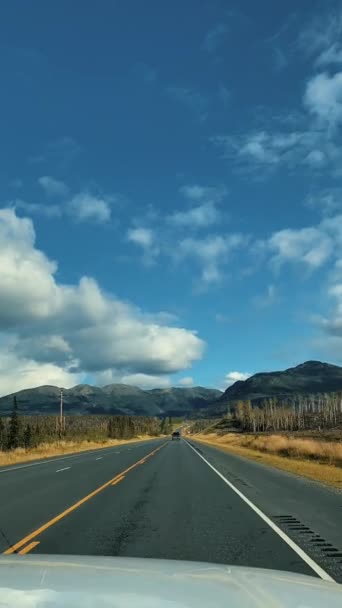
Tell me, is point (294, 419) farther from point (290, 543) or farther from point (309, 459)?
point (290, 543)

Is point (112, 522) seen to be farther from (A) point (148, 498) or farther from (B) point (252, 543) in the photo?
(A) point (148, 498)

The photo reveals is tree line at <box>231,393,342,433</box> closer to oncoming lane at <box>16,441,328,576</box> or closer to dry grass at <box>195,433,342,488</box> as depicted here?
dry grass at <box>195,433,342,488</box>

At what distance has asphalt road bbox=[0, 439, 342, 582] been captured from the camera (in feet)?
25.7

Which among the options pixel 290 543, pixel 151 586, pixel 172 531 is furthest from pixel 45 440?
pixel 151 586

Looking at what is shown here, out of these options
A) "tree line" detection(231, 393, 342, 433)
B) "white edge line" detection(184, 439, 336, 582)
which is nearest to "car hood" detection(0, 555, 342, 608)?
"white edge line" detection(184, 439, 336, 582)

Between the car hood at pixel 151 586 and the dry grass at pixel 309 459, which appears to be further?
the dry grass at pixel 309 459

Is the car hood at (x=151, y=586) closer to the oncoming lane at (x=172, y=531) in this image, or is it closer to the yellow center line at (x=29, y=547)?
the oncoming lane at (x=172, y=531)

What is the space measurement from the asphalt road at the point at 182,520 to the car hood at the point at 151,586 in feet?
7.47

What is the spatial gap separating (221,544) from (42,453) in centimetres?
3389

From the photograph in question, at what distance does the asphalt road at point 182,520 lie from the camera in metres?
7.82

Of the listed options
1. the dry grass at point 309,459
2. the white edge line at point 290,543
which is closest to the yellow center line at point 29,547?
the white edge line at point 290,543

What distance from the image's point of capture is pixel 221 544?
842 cm

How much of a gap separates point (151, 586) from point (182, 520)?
671 cm

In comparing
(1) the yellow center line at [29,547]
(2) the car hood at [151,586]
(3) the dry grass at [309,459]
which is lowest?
(3) the dry grass at [309,459]
